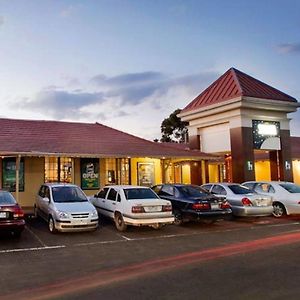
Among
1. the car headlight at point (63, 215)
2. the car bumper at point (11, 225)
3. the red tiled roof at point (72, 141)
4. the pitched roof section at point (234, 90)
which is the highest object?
the pitched roof section at point (234, 90)

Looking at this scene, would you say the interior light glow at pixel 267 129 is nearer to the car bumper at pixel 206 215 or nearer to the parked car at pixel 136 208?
the car bumper at pixel 206 215

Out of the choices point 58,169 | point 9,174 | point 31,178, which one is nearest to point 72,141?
point 58,169

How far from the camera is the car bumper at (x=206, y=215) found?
13750 mm

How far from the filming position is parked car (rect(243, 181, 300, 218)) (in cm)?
1627

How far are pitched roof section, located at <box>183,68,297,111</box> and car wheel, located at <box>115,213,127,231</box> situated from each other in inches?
476

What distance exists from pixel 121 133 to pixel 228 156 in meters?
7.13

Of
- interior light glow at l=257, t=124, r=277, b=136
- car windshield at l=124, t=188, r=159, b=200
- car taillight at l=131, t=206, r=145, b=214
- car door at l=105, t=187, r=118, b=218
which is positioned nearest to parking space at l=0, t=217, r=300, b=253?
car door at l=105, t=187, r=118, b=218

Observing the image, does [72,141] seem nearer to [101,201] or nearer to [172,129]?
[101,201]

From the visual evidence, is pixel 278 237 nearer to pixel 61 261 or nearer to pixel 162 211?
pixel 162 211

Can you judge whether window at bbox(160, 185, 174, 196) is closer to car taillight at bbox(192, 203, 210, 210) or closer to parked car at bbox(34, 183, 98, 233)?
car taillight at bbox(192, 203, 210, 210)

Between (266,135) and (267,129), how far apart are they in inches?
14.6

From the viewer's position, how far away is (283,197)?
16.6m

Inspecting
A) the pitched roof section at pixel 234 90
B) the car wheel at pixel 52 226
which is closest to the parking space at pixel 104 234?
the car wheel at pixel 52 226

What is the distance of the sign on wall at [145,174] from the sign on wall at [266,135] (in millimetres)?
6223
